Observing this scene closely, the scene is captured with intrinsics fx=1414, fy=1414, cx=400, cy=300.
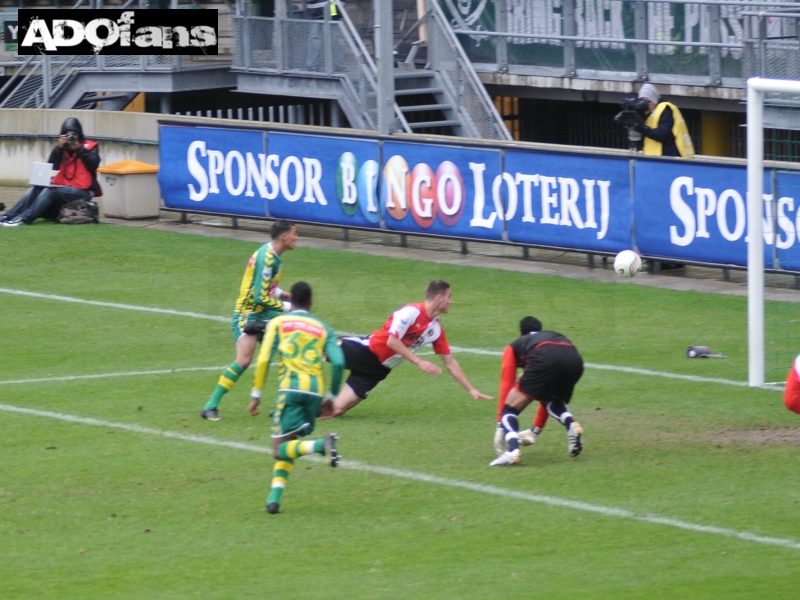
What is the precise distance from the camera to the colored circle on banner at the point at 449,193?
65.0 ft

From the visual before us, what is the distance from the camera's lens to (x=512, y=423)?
10695 mm

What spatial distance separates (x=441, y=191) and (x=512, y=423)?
31.5 ft

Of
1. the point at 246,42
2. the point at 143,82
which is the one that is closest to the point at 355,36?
the point at 246,42

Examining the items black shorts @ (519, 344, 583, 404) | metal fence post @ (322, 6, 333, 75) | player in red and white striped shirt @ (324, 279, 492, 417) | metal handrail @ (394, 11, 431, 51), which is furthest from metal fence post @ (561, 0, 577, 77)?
black shorts @ (519, 344, 583, 404)

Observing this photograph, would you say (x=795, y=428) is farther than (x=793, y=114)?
No

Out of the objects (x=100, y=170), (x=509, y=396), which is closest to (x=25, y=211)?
(x=100, y=170)

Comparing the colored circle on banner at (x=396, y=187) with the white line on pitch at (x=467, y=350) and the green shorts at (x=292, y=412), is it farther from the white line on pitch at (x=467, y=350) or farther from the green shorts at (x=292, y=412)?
the green shorts at (x=292, y=412)

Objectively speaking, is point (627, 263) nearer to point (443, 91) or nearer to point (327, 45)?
point (443, 91)

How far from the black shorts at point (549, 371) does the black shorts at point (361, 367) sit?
6.44ft

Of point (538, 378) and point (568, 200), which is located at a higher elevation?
point (568, 200)

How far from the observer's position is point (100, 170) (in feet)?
76.0

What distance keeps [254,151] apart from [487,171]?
14.2 ft

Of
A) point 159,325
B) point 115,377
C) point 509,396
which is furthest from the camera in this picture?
point 159,325

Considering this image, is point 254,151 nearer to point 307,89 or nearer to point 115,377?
point 307,89
